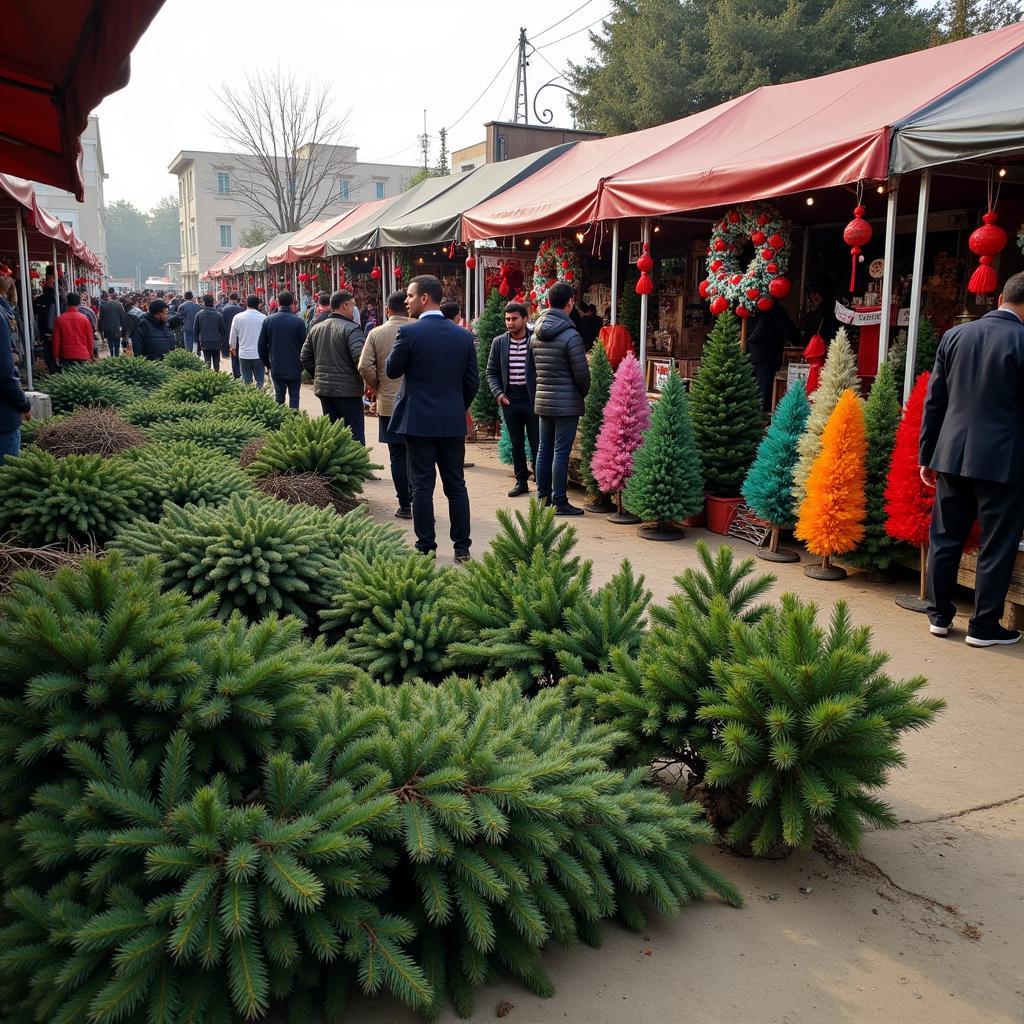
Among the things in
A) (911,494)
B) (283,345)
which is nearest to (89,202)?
(283,345)

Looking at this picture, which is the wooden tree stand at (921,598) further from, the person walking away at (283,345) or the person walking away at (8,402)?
the person walking away at (283,345)

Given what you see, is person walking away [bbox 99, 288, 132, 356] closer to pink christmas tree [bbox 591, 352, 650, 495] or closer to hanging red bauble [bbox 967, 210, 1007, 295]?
pink christmas tree [bbox 591, 352, 650, 495]

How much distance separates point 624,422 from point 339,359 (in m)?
2.75

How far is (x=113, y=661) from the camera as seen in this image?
2482 millimetres

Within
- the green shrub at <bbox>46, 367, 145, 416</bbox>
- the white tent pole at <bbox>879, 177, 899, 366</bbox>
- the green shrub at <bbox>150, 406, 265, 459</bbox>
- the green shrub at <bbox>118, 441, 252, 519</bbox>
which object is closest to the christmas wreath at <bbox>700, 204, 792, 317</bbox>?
the white tent pole at <bbox>879, 177, 899, 366</bbox>

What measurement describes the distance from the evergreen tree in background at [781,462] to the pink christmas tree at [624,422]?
1368 millimetres

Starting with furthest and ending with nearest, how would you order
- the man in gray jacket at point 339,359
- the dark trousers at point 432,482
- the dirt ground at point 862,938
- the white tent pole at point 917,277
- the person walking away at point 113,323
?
the person walking away at point 113,323 → the man in gray jacket at point 339,359 → the dark trousers at point 432,482 → the white tent pole at point 917,277 → the dirt ground at point 862,938

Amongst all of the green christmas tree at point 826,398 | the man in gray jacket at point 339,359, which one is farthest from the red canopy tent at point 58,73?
the green christmas tree at point 826,398

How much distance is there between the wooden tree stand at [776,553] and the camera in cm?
686

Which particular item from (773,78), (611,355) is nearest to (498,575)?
(611,355)

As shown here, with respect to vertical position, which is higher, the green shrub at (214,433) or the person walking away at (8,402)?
the person walking away at (8,402)

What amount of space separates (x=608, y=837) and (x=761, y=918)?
1.80 feet

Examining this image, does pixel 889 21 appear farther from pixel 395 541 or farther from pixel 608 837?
pixel 608 837

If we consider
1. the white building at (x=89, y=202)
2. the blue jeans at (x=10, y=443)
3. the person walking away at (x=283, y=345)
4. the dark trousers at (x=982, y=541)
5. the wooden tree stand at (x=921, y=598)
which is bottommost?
the wooden tree stand at (x=921, y=598)
